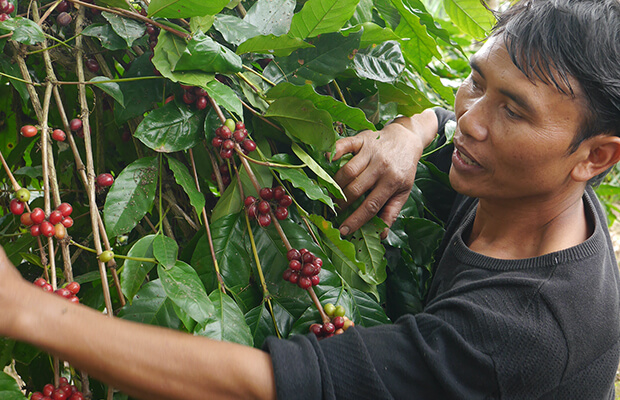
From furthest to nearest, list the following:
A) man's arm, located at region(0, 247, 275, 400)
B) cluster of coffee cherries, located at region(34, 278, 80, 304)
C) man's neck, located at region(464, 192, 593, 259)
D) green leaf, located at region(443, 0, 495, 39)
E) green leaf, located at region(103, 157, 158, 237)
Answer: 1. green leaf, located at region(443, 0, 495, 39)
2. man's neck, located at region(464, 192, 593, 259)
3. green leaf, located at region(103, 157, 158, 237)
4. cluster of coffee cherries, located at region(34, 278, 80, 304)
5. man's arm, located at region(0, 247, 275, 400)

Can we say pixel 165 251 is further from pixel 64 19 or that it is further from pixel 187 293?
pixel 64 19

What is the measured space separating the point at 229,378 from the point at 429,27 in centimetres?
85

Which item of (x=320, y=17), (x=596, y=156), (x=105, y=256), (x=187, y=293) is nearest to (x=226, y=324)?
(x=187, y=293)

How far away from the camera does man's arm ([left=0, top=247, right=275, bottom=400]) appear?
52 centimetres

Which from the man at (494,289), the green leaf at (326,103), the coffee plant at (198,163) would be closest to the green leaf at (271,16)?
the coffee plant at (198,163)

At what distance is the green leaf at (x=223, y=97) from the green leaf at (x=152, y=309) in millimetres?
274

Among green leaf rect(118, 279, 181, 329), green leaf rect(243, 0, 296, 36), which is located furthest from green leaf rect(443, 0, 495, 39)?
green leaf rect(118, 279, 181, 329)

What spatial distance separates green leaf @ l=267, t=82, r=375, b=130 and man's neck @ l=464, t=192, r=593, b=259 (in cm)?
33

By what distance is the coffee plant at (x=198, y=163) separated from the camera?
71 cm

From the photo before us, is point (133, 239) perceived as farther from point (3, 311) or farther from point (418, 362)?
point (418, 362)

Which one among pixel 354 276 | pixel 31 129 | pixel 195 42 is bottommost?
pixel 354 276

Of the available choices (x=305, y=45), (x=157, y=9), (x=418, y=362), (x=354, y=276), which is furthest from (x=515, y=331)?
(x=157, y=9)

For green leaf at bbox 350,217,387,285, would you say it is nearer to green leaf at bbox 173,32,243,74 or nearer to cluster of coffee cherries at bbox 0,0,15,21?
green leaf at bbox 173,32,243,74

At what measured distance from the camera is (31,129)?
28.4 inches
